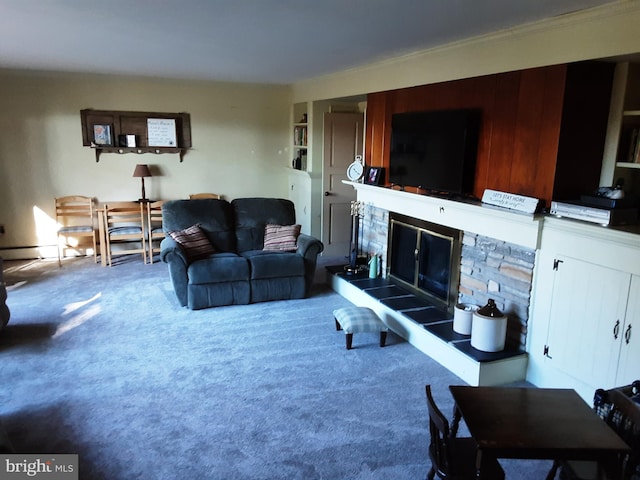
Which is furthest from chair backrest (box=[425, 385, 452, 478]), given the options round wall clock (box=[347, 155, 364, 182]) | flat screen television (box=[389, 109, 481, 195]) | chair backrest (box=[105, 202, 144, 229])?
chair backrest (box=[105, 202, 144, 229])

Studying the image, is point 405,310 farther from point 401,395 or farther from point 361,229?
point 361,229

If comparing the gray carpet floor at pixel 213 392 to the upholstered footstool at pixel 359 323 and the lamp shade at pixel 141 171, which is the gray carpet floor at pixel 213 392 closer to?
the upholstered footstool at pixel 359 323

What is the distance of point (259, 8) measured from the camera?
263 centimetres

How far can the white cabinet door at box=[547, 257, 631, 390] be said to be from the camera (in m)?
2.67

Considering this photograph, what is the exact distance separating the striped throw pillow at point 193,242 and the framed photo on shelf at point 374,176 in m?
1.75

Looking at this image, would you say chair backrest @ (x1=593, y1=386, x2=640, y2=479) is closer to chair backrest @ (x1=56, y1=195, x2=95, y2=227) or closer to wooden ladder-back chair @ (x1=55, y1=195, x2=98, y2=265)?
wooden ladder-back chair @ (x1=55, y1=195, x2=98, y2=265)

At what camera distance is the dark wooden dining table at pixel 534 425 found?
172 cm

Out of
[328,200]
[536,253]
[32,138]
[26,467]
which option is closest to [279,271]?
[328,200]

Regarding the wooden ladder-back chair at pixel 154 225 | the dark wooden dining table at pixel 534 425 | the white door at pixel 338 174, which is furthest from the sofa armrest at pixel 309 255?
the dark wooden dining table at pixel 534 425

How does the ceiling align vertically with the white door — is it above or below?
above

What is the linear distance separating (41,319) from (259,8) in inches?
131

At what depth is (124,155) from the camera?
6383mm

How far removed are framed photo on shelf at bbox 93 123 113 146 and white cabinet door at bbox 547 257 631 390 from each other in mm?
5546

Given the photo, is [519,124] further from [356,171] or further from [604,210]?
[356,171]
